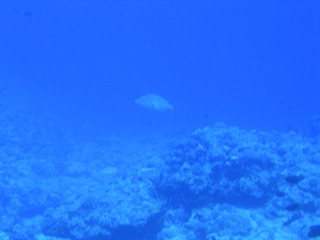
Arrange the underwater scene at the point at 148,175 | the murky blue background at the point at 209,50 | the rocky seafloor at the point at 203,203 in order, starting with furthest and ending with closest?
the murky blue background at the point at 209,50 < the underwater scene at the point at 148,175 < the rocky seafloor at the point at 203,203

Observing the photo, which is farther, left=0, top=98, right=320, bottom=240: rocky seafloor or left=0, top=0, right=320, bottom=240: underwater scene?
left=0, top=0, right=320, bottom=240: underwater scene

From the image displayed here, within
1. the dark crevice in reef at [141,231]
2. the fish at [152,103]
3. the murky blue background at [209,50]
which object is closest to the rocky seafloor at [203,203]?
the dark crevice in reef at [141,231]

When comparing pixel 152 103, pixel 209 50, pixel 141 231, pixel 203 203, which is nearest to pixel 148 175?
pixel 203 203

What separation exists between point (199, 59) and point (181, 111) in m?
111

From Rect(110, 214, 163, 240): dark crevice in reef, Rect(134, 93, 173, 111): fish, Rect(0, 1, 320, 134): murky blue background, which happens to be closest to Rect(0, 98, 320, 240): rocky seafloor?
Rect(110, 214, 163, 240): dark crevice in reef

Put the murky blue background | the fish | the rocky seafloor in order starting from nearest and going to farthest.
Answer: the rocky seafloor
the fish
the murky blue background

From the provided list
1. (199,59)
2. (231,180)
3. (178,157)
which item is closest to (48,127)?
(178,157)

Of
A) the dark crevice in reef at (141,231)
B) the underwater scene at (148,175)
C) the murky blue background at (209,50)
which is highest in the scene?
the murky blue background at (209,50)

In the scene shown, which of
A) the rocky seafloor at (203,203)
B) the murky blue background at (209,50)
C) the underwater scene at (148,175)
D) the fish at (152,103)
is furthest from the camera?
the murky blue background at (209,50)

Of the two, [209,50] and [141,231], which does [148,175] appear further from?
[209,50]

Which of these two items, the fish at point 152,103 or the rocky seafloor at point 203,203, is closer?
the rocky seafloor at point 203,203

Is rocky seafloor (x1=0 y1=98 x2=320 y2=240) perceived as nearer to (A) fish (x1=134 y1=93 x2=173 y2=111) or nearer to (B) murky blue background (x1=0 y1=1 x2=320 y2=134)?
(A) fish (x1=134 y1=93 x2=173 y2=111)

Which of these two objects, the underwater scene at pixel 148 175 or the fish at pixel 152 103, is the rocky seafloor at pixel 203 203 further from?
the fish at pixel 152 103

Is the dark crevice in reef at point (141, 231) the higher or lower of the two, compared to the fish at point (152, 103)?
lower
